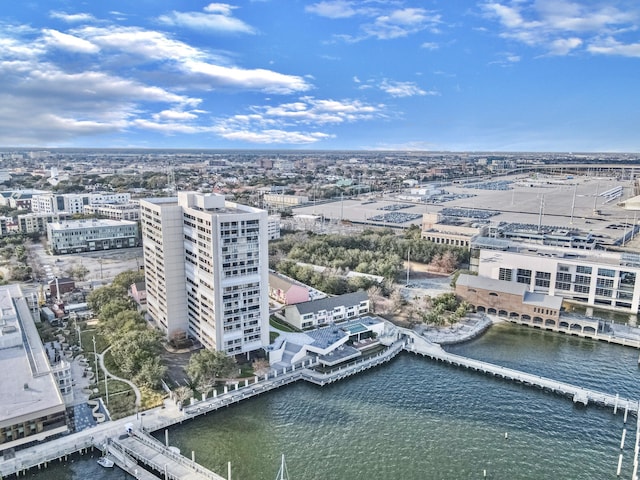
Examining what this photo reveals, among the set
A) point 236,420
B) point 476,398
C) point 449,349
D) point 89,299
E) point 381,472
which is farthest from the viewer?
point 89,299

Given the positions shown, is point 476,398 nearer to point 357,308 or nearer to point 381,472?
point 381,472

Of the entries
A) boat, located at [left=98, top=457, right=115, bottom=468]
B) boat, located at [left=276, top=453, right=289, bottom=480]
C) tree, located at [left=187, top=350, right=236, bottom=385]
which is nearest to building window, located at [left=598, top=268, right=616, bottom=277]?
tree, located at [left=187, top=350, right=236, bottom=385]

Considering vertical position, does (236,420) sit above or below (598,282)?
below

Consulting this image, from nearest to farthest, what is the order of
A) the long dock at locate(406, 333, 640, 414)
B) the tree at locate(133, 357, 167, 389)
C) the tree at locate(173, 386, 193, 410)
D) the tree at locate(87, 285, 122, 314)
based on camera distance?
the tree at locate(173, 386, 193, 410) → the long dock at locate(406, 333, 640, 414) → the tree at locate(133, 357, 167, 389) → the tree at locate(87, 285, 122, 314)

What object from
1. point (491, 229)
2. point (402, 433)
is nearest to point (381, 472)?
point (402, 433)

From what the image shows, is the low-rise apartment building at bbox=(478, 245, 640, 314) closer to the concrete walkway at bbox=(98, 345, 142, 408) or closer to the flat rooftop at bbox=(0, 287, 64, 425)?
the concrete walkway at bbox=(98, 345, 142, 408)
